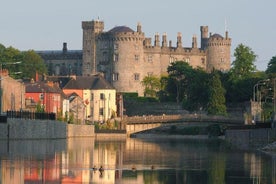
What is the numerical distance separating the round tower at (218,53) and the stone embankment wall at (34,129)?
3137 inches

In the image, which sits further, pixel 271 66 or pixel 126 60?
pixel 126 60

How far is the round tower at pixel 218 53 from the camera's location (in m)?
191

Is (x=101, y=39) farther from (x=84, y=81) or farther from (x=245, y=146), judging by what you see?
(x=245, y=146)

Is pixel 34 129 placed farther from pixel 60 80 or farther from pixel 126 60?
pixel 126 60

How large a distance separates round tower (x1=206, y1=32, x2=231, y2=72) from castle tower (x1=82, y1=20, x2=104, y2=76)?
68.4 feet

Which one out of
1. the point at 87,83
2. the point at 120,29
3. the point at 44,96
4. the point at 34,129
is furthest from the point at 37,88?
the point at 120,29

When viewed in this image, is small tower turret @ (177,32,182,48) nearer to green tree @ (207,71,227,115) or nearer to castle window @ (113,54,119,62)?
castle window @ (113,54,119,62)

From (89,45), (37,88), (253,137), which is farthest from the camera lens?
(89,45)

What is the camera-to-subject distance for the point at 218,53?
191 meters

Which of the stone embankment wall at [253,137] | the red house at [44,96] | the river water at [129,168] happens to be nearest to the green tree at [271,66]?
the red house at [44,96]

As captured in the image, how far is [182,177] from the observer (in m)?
49.5

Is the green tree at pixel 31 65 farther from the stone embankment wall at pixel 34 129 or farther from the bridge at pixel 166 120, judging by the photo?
the stone embankment wall at pixel 34 129

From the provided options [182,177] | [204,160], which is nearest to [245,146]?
[204,160]

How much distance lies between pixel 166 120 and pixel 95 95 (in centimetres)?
1648
